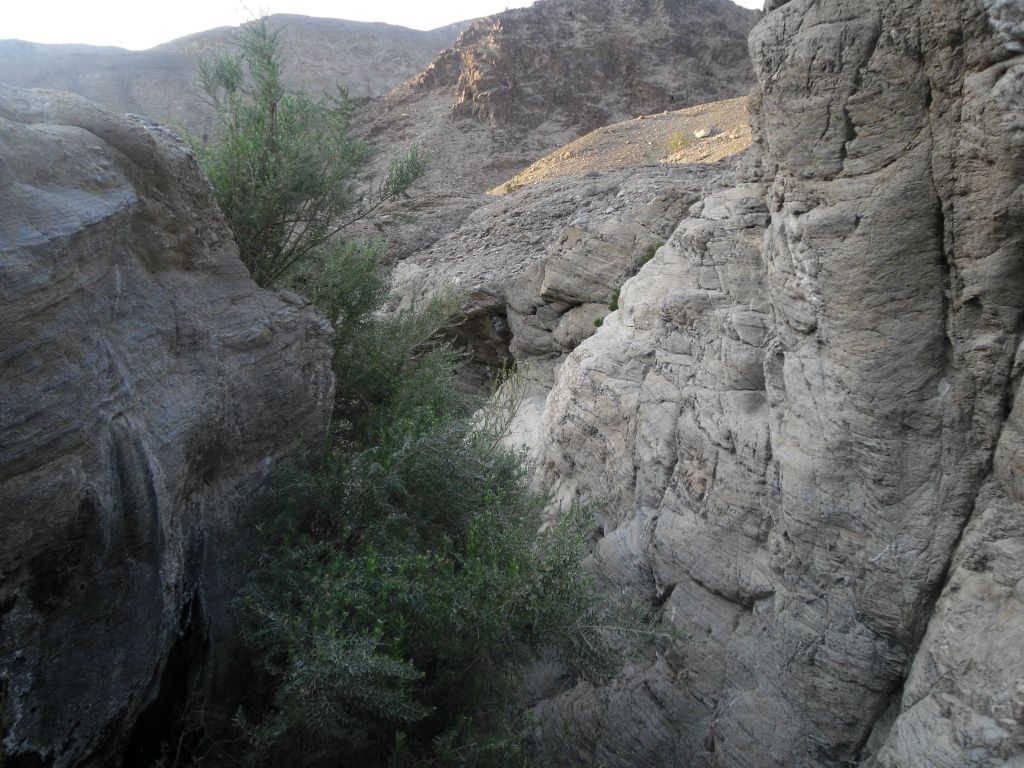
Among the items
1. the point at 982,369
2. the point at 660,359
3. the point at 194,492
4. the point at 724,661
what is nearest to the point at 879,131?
the point at 982,369

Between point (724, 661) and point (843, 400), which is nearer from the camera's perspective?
point (843, 400)

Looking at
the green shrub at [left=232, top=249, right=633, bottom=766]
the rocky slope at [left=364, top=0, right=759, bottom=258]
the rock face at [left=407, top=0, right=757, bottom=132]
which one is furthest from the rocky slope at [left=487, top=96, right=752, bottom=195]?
the green shrub at [left=232, top=249, right=633, bottom=766]

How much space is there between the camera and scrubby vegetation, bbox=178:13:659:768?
3711 mm

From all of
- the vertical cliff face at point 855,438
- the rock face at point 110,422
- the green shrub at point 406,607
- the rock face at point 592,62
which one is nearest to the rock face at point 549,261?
the vertical cliff face at point 855,438

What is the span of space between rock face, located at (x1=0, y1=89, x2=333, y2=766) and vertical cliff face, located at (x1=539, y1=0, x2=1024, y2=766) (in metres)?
3.48

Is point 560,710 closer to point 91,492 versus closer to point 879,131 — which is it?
point 91,492

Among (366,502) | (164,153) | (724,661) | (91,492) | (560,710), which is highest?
(164,153)

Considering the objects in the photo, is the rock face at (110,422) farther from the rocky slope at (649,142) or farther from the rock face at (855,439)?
the rocky slope at (649,142)

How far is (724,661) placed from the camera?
558cm

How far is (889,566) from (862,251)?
6.34 ft

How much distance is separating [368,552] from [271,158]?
305 cm

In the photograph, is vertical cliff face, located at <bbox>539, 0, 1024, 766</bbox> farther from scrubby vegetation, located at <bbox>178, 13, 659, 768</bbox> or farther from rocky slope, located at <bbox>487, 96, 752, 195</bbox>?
rocky slope, located at <bbox>487, 96, 752, 195</bbox>

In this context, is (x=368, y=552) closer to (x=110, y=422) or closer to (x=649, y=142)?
(x=110, y=422)

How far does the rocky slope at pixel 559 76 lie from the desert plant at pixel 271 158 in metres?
30.9
